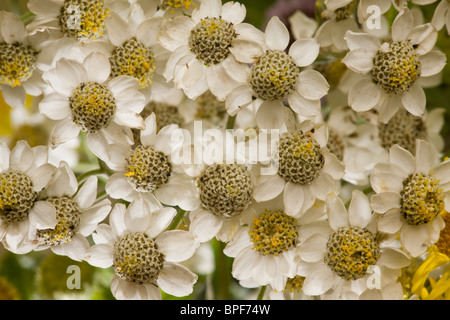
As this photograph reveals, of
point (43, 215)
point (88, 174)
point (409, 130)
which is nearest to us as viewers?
point (43, 215)

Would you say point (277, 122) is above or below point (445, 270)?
above

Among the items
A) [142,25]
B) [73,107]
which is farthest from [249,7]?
[73,107]

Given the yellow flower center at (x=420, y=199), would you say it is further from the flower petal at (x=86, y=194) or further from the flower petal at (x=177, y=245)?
the flower petal at (x=86, y=194)

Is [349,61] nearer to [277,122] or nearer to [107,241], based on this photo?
[277,122]

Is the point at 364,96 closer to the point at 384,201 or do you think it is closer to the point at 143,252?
the point at 384,201

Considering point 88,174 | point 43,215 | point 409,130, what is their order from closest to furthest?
point 43,215
point 88,174
point 409,130

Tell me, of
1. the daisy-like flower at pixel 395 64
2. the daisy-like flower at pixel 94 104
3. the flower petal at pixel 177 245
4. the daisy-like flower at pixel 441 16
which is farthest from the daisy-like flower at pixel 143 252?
the daisy-like flower at pixel 441 16

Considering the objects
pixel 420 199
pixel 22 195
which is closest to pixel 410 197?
pixel 420 199
